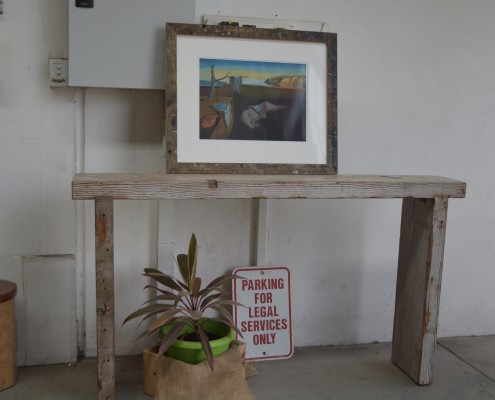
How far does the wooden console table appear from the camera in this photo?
6.00 ft

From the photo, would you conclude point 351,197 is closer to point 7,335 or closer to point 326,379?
point 326,379

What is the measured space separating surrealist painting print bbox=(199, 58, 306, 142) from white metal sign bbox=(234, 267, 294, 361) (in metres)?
0.65

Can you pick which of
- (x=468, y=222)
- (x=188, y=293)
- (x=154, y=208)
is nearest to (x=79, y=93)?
(x=154, y=208)

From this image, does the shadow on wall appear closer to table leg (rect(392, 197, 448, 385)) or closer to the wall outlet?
table leg (rect(392, 197, 448, 385))

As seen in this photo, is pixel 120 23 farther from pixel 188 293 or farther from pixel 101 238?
pixel 188 293

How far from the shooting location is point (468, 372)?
240 cm

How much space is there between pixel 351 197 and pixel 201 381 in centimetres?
85

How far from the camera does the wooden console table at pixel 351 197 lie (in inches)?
72.0

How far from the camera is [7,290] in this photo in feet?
6.76

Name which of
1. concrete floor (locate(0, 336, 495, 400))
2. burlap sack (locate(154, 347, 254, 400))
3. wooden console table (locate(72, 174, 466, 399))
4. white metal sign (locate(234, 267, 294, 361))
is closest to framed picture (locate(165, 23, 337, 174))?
wooden console table (locate(72, 174, 466, 399))

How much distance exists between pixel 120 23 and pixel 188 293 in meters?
1.06

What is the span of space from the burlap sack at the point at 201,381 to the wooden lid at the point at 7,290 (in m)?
0.63

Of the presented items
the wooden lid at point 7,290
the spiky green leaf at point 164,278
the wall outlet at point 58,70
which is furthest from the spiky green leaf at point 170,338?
the wall outlet at point 58,70

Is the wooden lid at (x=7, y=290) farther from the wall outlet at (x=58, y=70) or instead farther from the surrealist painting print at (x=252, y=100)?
the surrealist painting print at (x=252, y=100)
